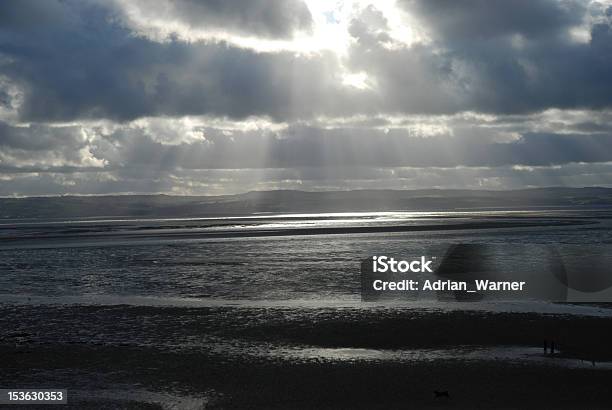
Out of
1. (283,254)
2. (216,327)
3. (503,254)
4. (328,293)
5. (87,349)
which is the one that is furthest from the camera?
(283,254)

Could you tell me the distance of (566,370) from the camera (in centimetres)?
2077

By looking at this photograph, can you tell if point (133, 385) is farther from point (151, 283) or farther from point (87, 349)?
point (151, 283)

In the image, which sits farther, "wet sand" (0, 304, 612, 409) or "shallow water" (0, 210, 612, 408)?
"shallow water" (0, 210, 612, 408)

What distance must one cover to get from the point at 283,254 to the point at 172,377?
37587 mm

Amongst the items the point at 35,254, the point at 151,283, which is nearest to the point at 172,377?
the point at 151,283

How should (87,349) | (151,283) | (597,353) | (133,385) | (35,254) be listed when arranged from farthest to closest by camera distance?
(35,254)
(151,283)
(87,349)
(597,353)
(133,385)

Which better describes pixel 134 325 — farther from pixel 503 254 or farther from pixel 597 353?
pixel 503 254

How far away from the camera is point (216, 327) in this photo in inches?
1103

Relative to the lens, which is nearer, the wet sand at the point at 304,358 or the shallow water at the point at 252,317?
the wet sand at the point at 304,358

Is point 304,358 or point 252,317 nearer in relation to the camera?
point 304,358

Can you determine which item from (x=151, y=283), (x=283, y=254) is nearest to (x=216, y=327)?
(x=151, y=283)

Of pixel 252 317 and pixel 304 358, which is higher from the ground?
pixel 252 317

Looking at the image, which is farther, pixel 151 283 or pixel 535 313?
pixel 151 283

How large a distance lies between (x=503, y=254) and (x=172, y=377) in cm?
3878
